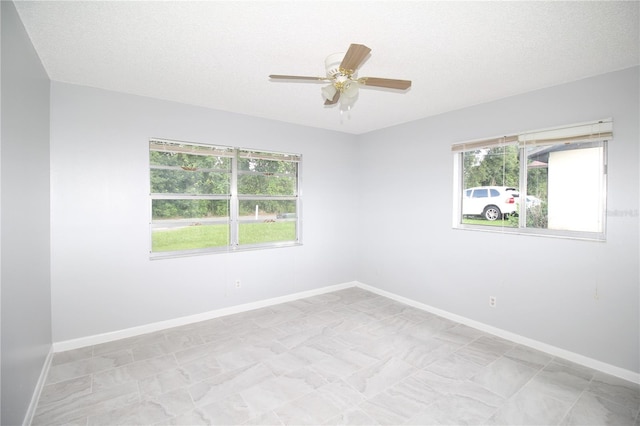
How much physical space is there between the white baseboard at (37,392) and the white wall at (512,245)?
13.0 feet

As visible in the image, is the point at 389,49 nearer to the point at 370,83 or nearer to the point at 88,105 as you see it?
the point at 370,83

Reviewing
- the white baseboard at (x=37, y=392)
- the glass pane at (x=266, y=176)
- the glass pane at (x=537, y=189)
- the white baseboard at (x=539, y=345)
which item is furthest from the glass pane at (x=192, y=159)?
the glass pane at (x=537, y=189)

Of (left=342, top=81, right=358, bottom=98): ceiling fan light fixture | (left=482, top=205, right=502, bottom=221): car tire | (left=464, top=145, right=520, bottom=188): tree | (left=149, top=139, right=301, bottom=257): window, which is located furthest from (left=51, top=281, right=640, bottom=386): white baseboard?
(left=342, top=81, right=358, bottom=98): ceiling fan light fixture

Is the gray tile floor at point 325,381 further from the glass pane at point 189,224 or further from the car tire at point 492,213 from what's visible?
the car tire at point 492,213

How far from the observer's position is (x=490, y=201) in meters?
3.53

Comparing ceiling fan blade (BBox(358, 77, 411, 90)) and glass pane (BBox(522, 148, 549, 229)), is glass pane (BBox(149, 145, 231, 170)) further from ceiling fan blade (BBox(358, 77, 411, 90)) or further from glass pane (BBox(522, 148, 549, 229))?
glass pane (BBox(522, 148, 549, 229))

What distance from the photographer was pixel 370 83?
2.08m

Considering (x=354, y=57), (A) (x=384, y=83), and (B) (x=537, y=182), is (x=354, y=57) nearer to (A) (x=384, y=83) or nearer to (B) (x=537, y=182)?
(A) (x=384, y=83)

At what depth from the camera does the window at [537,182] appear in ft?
9.05

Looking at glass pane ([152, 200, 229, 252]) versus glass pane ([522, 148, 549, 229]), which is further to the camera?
glass pane ([152, 200, 229, 252])

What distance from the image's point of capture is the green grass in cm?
354

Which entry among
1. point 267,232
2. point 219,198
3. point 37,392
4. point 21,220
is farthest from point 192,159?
point 37,392

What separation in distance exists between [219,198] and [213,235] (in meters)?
0.48

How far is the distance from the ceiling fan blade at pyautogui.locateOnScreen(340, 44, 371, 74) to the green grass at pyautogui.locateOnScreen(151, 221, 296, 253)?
2715mm
